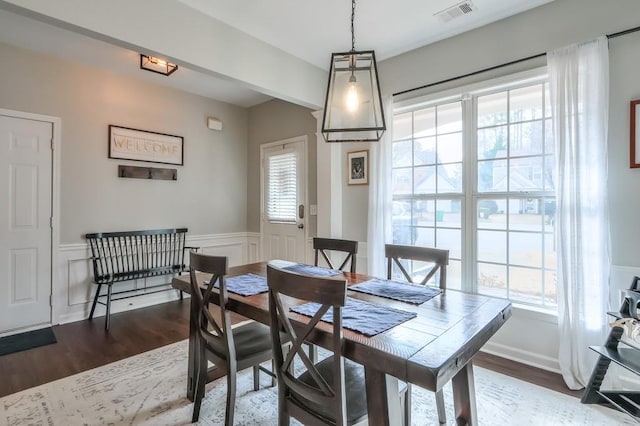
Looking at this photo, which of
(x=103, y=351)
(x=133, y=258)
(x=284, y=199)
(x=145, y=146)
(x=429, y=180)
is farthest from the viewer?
(x=284, y=199)

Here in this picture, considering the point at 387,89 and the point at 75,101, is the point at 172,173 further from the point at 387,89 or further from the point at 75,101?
the point at 387,89

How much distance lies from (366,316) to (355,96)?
120 centimetres

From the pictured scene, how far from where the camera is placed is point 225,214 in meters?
4.74

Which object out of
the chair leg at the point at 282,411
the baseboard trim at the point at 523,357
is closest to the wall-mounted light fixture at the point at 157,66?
the chair leg at the point at 282,411

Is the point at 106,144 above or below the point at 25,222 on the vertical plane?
above

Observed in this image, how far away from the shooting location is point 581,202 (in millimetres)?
2158

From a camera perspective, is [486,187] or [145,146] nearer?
[486,187]

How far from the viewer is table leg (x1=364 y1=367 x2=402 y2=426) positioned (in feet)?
3.87

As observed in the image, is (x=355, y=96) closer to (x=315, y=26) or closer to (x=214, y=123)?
(x=315, y=26)

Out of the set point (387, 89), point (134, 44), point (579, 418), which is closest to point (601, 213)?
point (579, 418)

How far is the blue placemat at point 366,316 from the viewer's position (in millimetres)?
1301

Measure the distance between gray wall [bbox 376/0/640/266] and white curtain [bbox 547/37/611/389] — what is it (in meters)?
0.10

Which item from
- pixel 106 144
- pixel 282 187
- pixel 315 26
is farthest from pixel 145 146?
pixel 315 26

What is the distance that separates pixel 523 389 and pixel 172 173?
424cm
